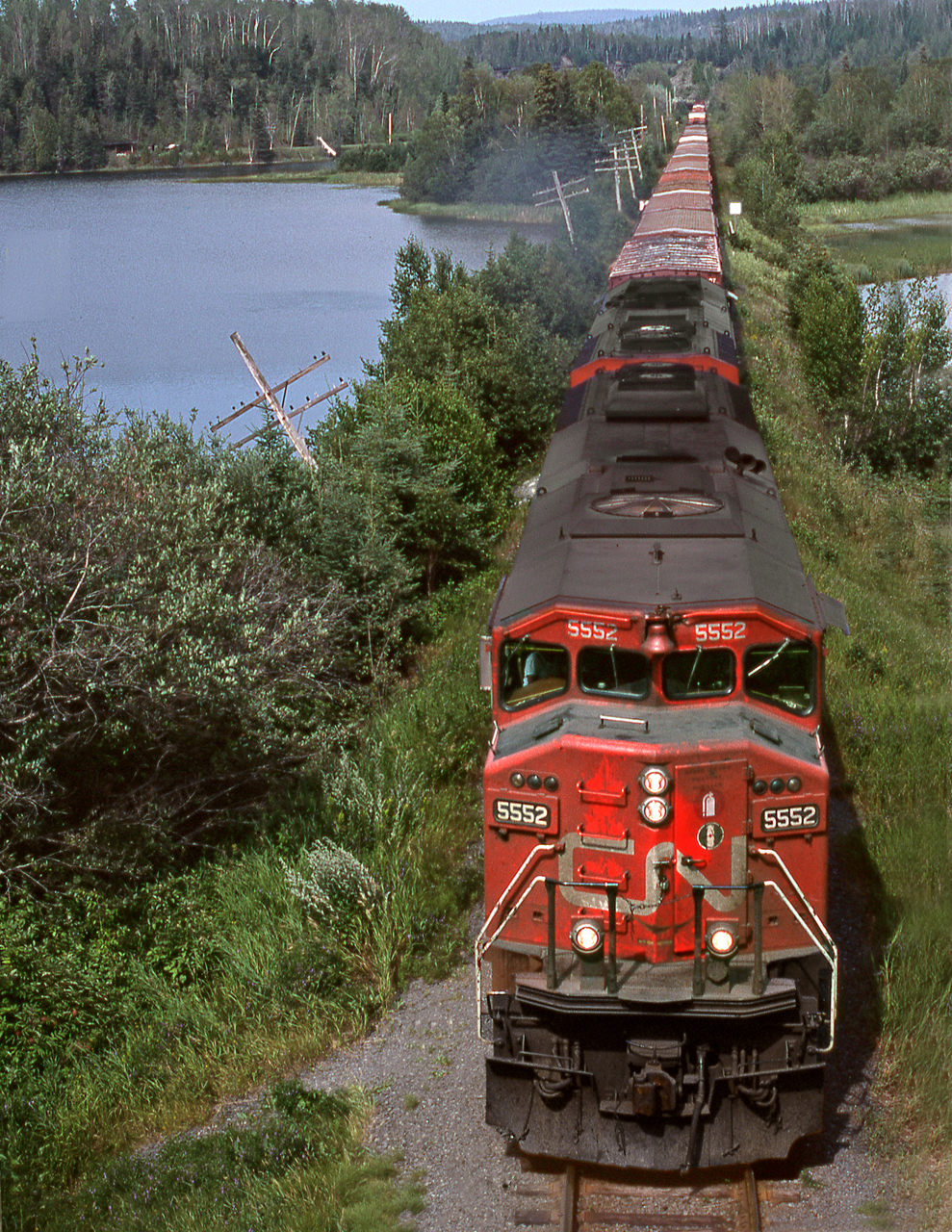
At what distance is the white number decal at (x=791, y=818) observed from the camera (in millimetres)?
7934

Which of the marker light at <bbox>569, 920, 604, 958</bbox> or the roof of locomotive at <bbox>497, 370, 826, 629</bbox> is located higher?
the roof of locomotive at <bbox>497, 370, 826, 629</bbox>

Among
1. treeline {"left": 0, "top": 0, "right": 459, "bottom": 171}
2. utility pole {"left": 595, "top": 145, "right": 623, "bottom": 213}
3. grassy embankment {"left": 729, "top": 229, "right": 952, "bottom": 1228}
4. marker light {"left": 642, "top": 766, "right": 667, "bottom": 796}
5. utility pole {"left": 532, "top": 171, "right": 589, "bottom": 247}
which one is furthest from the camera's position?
utility pole {"left": 595, "top": 145, "right": 623, "bottom": 213}

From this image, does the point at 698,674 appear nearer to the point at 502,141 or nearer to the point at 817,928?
the point at 817,928

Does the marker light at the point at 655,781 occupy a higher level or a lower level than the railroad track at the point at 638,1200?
higher

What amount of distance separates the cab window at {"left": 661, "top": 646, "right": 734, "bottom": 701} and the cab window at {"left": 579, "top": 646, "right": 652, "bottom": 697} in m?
0.15

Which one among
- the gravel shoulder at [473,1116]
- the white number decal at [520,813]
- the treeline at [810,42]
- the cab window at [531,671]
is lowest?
the gravel shoulder at [473,1116]

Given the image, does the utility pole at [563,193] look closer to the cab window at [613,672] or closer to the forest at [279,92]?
the forest at [279,92]

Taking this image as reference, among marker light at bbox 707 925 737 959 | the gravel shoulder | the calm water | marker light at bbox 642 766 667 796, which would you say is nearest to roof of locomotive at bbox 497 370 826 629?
marker light at bbox 642 766 667 796

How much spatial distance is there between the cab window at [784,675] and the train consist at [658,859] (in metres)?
0.01

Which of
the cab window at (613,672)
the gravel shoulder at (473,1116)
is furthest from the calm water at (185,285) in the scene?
the cab window at (613,672)

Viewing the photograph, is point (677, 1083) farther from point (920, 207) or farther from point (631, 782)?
point (920, 207)

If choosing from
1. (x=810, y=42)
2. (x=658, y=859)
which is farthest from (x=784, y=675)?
(x=810, y=42)

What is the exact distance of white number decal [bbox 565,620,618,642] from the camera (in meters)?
7.96

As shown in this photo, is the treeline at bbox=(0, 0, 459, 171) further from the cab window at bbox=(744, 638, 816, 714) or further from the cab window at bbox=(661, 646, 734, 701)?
the cab window at bbox=(744, 638, 816, 714)
